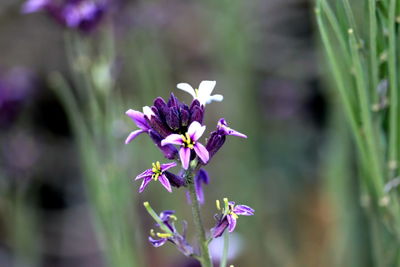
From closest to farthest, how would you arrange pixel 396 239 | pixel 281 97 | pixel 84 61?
pixel 396 239 < pixel 84 61 < pixel 281 97

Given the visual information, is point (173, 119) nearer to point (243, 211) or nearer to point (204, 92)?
point (204, 92)

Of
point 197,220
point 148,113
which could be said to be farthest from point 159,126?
point 197,220

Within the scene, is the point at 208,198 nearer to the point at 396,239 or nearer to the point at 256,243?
the point at 256,243

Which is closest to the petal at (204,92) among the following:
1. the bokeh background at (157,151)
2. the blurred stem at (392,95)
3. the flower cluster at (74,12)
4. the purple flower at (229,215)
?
the purple flower at (229,215)

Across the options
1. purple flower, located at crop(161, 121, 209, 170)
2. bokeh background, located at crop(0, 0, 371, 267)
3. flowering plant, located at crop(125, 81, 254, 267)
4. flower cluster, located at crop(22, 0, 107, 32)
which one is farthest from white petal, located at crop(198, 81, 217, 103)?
flower cluster, located at crop(22, 0, 107, 32)

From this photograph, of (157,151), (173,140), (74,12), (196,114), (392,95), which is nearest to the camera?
(173,140)

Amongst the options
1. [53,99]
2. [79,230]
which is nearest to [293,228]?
[79,230]

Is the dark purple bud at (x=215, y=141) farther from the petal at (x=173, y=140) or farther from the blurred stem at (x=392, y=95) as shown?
the blurred stem at (x=392, y=95)

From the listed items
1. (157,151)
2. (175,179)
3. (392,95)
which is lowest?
(175,179)
